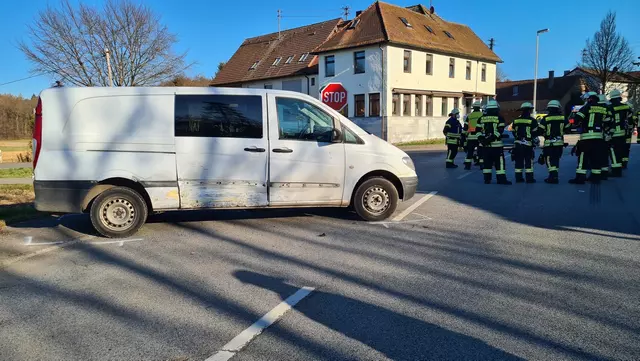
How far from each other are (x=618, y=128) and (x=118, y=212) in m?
11.6

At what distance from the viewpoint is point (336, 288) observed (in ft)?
13.8

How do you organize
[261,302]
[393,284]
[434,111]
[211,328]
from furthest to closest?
[434,111] → [393,284] → [261,302] → [211,328]

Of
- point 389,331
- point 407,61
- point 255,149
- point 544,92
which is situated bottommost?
point 389,331

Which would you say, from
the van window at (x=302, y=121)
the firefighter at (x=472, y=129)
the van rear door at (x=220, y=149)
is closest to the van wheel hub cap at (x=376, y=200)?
the van window at (x=302, y=121)

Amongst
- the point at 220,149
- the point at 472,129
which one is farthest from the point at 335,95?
the point at 220,149

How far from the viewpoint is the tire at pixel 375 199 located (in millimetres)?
6738

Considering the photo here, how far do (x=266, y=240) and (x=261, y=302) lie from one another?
79.7 inches

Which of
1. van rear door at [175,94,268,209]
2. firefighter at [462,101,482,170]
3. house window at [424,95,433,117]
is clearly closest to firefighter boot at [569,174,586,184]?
firefighter at [462,101,482,170]

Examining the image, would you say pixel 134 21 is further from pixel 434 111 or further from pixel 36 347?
pixel 36 347

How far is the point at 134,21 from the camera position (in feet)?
101

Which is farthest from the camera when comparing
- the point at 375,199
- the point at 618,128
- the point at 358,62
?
the point at 358,62

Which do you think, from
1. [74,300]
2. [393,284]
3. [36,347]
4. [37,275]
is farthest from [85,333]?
[393,284]

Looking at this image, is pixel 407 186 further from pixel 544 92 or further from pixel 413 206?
pixel 544 92

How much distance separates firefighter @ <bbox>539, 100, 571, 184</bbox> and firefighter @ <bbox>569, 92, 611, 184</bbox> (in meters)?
0.37
